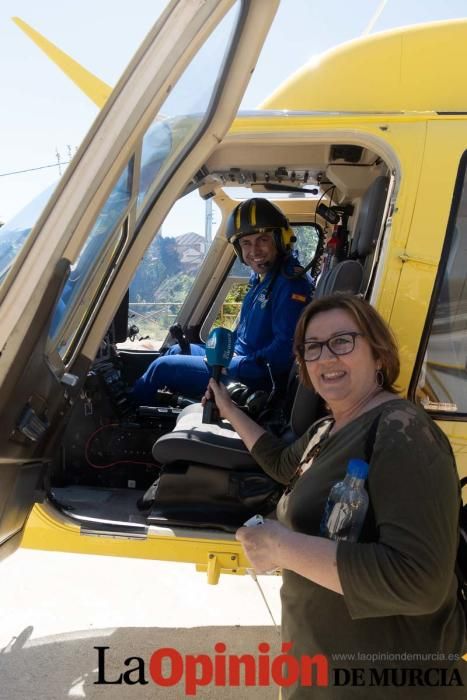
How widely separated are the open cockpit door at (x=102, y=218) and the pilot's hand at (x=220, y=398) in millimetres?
554

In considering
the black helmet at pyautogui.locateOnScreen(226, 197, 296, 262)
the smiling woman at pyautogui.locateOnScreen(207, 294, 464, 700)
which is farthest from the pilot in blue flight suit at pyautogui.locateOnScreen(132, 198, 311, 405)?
the smiling woman at pyautogui.locateOnScreen(207, 294, 464, 700)

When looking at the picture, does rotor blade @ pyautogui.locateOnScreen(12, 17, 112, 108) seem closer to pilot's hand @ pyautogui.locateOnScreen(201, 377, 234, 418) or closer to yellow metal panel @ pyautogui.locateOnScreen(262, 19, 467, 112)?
yellow metal panel @ pyautogui.locateOnScreen(262, 19, 467, 112)

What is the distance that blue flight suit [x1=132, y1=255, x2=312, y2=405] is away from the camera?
10.0 ft

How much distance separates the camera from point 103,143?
1.61 metres

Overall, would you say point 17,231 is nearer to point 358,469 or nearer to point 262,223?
point 358,469

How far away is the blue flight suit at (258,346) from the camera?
305cm

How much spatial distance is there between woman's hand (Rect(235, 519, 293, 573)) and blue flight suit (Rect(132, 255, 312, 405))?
5.99 feet

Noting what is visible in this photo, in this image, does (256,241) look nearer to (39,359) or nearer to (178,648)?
(39,359)

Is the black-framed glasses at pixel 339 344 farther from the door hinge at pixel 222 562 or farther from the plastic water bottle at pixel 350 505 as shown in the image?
the door hinge at pixel 222 562

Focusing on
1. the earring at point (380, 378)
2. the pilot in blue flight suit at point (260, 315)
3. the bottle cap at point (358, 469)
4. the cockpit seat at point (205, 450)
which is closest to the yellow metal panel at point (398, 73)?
the pilot in blue flight suit at point (260, 315)

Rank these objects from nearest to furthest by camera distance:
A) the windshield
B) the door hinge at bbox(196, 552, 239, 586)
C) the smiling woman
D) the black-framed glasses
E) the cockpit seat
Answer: the smiling woman → the black-framed glasses → the windshield → the door hinge at bbox(196, 552, 239, 586) → the cockpit seat

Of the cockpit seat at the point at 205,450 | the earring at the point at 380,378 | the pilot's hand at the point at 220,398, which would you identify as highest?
the pilot's hand at the point at 220,398

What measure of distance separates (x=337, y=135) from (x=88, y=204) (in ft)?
3.86

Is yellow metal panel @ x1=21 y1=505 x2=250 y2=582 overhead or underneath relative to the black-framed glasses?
underneath
